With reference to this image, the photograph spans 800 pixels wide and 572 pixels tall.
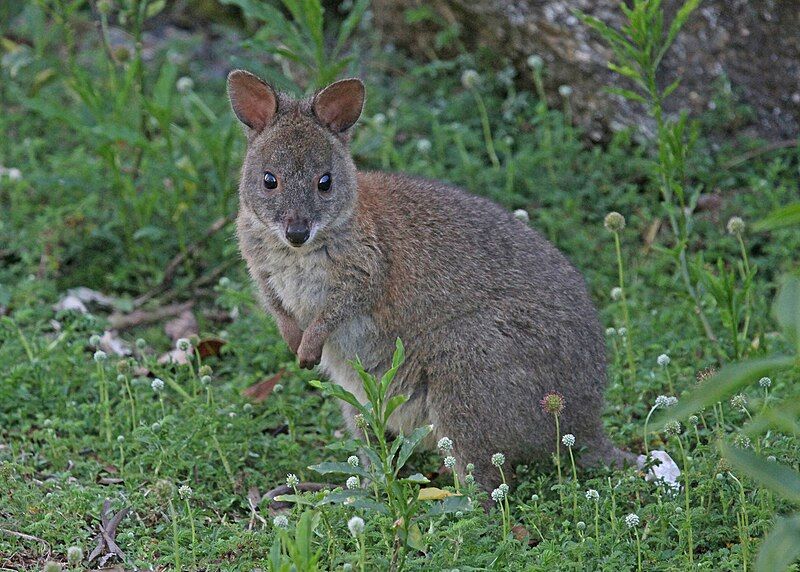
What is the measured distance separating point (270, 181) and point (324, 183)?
25cm

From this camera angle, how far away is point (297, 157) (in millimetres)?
5066

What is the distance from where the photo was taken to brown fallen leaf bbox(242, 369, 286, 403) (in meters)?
5.86

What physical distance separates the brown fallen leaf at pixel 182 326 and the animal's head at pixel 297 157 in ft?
5.42

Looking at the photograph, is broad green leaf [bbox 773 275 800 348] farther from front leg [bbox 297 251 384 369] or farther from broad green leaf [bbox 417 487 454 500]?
front leg [bbox 297 251 384 369]

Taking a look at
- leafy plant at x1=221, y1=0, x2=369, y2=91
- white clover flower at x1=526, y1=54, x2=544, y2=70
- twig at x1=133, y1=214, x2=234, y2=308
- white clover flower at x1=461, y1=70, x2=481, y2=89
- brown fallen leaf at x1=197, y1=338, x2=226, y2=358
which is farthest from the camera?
white clover flower at x1=461, y1=70, x2=481, y2=89

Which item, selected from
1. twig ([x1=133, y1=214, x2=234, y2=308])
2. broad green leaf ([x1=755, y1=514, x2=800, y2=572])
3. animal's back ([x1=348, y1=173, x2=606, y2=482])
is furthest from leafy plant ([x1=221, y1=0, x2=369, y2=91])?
broad green leaf ([x1=755, y1=514, x2=800, y2=572])

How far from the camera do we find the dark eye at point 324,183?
509cm

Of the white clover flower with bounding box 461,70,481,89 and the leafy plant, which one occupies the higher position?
the leafy plant

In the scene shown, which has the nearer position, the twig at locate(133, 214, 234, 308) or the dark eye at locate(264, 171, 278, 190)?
the dark eye at locate(264, 171, 278, 190)

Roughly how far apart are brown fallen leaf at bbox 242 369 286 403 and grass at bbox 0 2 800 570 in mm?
56

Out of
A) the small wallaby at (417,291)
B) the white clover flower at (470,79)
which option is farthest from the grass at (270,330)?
the small wallaby at (417,291)

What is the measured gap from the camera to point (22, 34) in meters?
9.09

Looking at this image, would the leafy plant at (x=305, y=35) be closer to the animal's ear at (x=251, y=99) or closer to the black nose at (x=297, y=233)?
the animal's ear at (x=251, y=99)

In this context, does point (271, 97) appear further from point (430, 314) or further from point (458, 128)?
point (458, 128)
